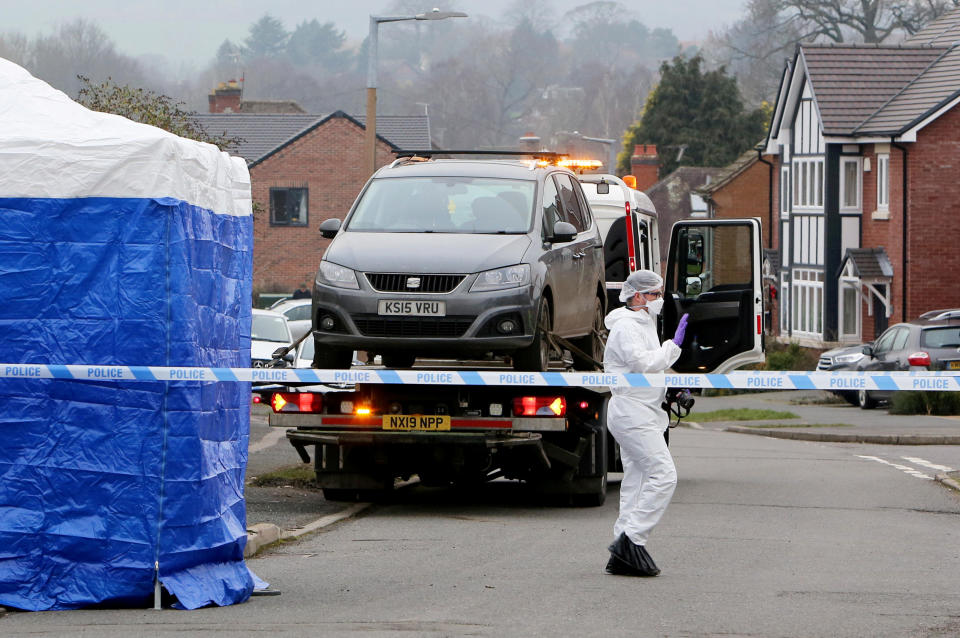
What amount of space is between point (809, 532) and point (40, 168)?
21.2 feet

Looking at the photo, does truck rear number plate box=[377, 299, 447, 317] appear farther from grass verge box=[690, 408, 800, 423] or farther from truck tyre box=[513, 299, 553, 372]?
grass verge box=[690, 408, 800, 423]

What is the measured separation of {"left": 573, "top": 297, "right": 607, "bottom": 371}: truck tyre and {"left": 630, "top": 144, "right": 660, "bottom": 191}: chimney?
53.4 meters

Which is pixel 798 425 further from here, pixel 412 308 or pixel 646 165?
pixel 646 165

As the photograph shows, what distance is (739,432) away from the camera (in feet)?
92.1

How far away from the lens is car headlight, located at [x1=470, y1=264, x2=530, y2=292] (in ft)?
39.4

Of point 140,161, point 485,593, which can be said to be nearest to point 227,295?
point 140,161

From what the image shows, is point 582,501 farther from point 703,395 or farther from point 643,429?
point 703,395

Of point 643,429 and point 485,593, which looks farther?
point 643,429

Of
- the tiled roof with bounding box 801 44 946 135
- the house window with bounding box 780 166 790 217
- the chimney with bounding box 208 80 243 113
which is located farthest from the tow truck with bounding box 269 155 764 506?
the chimney with bounding box 208 80 243 113

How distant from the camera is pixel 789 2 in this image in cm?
7544

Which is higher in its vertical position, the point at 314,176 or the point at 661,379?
the point at 314,176

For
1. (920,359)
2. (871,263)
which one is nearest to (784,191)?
(871,263)

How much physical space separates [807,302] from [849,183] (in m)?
4.46

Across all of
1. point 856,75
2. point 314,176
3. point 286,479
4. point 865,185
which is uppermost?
point 856,75
